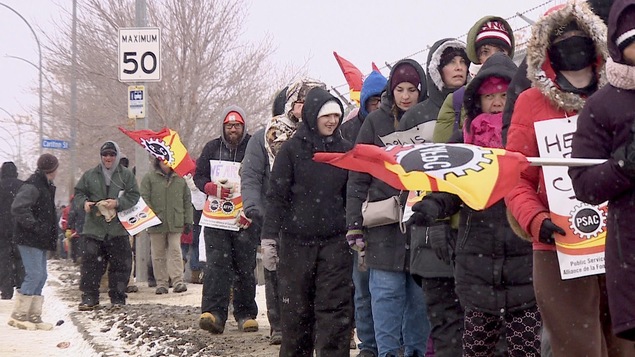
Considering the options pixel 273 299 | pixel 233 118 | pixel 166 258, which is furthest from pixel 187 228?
pixel 273 299

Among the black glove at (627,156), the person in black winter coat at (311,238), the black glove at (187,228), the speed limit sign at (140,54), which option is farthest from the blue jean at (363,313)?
the speed limit sign at (140,54)

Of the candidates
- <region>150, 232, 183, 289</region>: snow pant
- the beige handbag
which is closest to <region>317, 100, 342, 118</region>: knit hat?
the beige handbag

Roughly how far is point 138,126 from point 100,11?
16.0m

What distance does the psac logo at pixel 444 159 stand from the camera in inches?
158

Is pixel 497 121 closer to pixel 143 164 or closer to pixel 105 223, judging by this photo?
pixel 105 223

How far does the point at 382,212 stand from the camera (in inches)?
266

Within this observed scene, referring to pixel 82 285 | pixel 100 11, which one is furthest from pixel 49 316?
pixel 100 11

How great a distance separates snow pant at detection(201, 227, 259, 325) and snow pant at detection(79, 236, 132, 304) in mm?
3319

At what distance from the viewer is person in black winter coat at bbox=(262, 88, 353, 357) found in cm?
675

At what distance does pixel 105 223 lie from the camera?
12867mm

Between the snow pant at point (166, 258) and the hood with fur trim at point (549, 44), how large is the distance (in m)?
10.6

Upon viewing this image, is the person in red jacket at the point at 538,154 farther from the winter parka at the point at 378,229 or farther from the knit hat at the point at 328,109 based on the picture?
the knit hat at the point at 328,109

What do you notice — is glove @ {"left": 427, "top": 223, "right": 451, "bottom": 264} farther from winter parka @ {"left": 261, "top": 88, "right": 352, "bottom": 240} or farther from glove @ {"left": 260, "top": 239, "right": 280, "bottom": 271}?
glove @ {"left": 260, "top": 239, "right": 280, "bottom": 271}

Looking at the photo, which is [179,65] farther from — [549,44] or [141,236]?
[549,44]
